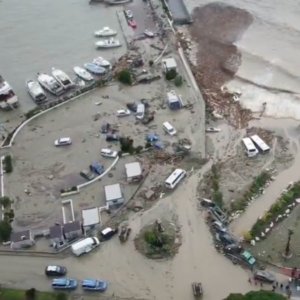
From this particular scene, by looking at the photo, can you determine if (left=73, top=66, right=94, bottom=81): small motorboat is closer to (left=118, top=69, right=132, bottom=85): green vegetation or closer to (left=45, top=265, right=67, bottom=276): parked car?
(left=118, top=69, right=132, bottom=85): green vegetation

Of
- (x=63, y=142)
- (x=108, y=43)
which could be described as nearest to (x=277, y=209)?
(x=63, y=142)

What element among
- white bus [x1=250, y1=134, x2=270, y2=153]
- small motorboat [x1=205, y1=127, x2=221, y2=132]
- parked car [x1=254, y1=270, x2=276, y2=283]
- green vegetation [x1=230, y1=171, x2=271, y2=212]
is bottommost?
parked car [x1=254, y1=270, x2=276, y2=283]

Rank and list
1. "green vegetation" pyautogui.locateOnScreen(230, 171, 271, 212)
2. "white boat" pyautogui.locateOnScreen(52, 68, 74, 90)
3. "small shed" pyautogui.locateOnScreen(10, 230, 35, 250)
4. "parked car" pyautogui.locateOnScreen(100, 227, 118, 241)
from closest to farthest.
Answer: "small shed" pyautogui.locateOnScreen(10, 230, 35, 250), "parked car" pyautogui.locateOnScreen(100, 227, 118, 241), "green vegetation" pyautogui.locateOnScreen(230, 171, 271, 212), "white boat" pyautogui.locateOnScreen(52, 68, 74, 90)

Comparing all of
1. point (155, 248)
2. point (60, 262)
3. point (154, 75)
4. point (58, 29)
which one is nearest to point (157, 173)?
point (155, 248)

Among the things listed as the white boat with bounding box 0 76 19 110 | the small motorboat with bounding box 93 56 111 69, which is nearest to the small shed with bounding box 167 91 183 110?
the small motorboat with bounding box 93 56 111 69

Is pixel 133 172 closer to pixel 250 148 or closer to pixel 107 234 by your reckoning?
pixel 107 234

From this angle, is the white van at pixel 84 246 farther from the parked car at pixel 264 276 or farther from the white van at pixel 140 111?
the white van at pixel 140 111

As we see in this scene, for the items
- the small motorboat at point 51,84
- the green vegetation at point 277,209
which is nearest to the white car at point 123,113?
the small motorboat at point 51,84
